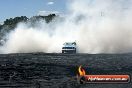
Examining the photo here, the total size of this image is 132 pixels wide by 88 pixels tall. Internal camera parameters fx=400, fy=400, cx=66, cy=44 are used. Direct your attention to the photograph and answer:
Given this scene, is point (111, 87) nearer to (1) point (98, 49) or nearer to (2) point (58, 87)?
(2) point (58, 87)

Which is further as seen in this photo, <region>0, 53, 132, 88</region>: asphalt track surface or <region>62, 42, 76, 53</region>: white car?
<region>62, 42, 76, 53</region>: white car

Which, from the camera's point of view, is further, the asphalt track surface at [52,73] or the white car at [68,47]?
the white car at [68,47]

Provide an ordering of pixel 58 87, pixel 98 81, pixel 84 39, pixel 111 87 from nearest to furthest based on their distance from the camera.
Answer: pixel 98 81 < pixel 111 87 < pixel 58 87 < pixel 84 39

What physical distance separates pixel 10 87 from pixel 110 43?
118 m

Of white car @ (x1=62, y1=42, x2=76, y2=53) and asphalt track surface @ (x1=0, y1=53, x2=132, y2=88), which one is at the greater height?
white car @ (x1=62, y1=42, x2=76, y2=53)

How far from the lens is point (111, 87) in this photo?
116ft

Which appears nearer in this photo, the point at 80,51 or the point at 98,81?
the point at 98,81

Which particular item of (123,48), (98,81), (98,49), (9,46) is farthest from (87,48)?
(98,81)

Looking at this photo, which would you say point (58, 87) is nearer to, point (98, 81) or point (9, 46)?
point (98, 81)

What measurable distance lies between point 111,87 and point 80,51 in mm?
118795

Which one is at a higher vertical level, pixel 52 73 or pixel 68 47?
pixel 68 47

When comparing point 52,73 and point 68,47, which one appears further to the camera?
point 68,47

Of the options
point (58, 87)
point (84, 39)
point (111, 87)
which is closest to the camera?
point (111, 87)

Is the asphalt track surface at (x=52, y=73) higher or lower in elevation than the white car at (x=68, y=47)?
lower
